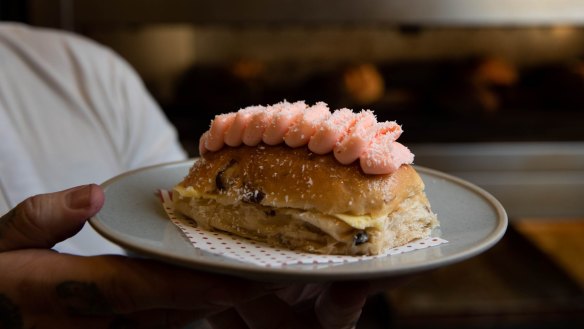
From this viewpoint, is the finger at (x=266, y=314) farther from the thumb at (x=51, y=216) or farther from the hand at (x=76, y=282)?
the thumb at (x=51, y=216)

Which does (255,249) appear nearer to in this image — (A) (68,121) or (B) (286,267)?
(B) (286,267)

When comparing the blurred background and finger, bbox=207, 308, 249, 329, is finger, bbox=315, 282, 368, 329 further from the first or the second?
the blurred background

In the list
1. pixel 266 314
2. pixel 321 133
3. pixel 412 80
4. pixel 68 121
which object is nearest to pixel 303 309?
pixel 266 314

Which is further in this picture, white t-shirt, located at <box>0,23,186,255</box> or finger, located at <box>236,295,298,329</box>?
white t-shirt, located at <box>0,23,186,255</box>

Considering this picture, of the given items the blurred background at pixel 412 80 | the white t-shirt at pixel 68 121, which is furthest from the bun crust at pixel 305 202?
the blurred background at pixel 412 80

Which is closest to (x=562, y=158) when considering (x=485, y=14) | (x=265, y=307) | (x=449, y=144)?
(x=449, y=144)

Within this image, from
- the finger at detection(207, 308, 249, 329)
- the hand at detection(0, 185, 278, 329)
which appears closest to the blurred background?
the finger at detection(207, 308, 249, 329)

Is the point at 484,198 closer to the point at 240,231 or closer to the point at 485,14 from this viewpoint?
the point at 240,231
